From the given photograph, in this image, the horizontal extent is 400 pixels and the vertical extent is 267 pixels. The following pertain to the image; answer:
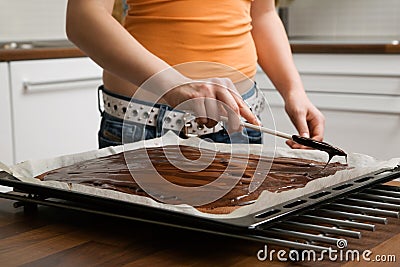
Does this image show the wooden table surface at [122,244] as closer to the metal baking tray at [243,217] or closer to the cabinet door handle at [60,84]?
the metal baking tray at [243,217]

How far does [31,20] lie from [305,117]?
5.88 ft

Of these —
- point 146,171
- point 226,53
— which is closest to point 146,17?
point 226,53

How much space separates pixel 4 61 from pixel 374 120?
1196mm

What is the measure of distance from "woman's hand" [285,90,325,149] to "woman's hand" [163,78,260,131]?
36 cm

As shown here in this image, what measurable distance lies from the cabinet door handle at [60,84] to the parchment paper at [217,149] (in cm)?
108

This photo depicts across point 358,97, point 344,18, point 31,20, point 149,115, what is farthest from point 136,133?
point 344,18

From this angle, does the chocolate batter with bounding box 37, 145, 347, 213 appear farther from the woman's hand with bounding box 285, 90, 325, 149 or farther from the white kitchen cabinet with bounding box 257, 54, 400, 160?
the white kitchen cabinet with bounding box 257, 54, 400, 160

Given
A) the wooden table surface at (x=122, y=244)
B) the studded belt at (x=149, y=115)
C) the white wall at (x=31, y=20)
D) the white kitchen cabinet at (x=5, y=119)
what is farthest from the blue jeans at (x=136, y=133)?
the white wall at (x=31, y=20)

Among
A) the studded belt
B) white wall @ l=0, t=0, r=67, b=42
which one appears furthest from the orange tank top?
white wall @ l=0, t=0, r=67, b=42

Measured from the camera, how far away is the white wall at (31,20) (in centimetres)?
276

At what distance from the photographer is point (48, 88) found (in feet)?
7.58

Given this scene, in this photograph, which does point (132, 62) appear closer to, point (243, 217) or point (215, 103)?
point (215, 103)

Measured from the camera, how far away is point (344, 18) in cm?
299

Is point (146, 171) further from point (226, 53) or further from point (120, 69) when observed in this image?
point (226, 53)
